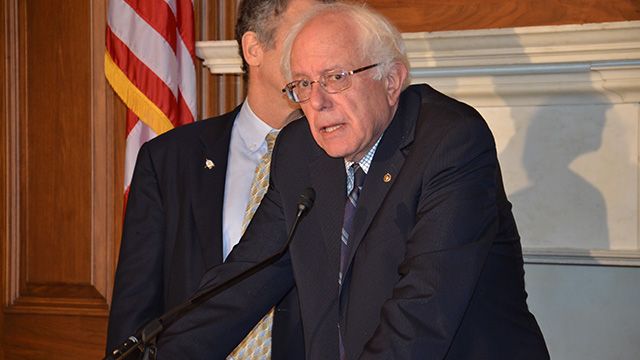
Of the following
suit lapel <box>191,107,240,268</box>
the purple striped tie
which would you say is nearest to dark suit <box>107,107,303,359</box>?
suit lapel <box>191,107,240,268</box>

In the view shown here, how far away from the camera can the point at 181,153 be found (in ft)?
10.5

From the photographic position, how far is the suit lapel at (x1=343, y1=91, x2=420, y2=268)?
89.7 inches

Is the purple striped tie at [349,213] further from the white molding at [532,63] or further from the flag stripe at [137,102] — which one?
the flag stripe at [137,102]

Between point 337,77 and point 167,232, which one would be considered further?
point 167,232

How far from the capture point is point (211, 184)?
10.2ft

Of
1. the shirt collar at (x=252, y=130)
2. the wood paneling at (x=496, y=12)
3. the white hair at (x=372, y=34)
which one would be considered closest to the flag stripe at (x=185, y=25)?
the wood paneling at (x=496, y=12)

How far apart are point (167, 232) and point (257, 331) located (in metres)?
0.43

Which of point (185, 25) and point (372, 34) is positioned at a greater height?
point (185, 25)

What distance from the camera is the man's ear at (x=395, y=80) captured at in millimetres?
2377

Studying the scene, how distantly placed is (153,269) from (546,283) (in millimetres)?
1358

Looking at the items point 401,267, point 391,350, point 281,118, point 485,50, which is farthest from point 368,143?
point 485,50

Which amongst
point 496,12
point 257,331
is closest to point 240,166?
point 257,331

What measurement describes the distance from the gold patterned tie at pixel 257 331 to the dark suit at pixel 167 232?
116 mm

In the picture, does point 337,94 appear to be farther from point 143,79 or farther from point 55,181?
point 55,181
